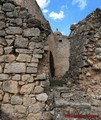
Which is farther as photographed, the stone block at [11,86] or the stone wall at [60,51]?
the stone wall at [60,51]

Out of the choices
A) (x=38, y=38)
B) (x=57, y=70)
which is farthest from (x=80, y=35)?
(x=57, y=70)

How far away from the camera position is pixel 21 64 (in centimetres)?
463

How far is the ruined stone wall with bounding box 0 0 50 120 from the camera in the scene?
458cm

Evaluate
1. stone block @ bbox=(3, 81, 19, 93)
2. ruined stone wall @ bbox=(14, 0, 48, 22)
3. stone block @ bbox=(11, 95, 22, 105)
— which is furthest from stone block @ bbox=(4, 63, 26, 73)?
ruined stone wall @ bbox=(14, 0, 48, 22)

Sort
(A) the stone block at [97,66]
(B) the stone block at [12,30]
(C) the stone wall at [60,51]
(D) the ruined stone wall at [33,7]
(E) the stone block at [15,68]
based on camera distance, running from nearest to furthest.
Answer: (E) the stone block at [15,68] < (B) the stone block at [12,30] < (A) the stone block at [97,66] < (D) the ruined stone wall at [33,7] < (C) the stone wall at [60,51]

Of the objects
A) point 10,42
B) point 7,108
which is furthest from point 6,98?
point 10,42

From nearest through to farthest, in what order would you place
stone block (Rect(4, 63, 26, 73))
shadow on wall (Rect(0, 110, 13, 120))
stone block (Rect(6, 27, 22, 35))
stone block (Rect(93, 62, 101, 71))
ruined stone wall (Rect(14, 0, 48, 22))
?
shadow on wall (Rect(0, 110, 13, 120)) → stone block (Rect(4, 63, 26, 73)) → stone block (Rect(6, 27, 22, 35)) → stone block (Rect(93, 62, 101, 71)) → ruined stone wall (Rect(14, 0, 48, 22))

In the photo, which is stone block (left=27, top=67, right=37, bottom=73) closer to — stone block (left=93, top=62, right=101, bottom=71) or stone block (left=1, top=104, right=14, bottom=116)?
stone block (left=1, top=104, right=14, bottom=116)

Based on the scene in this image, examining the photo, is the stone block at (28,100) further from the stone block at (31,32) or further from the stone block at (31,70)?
the stone block at (31,32)

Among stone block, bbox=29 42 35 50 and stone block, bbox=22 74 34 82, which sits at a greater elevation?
stone block, bbox=29 42 35 50

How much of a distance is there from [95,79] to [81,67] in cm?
41

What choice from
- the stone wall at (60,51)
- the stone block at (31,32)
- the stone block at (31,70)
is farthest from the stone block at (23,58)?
the stone wall at (60,51)

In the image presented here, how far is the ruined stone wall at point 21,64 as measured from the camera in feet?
15.0

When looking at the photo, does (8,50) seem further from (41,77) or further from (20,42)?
(41,77)
